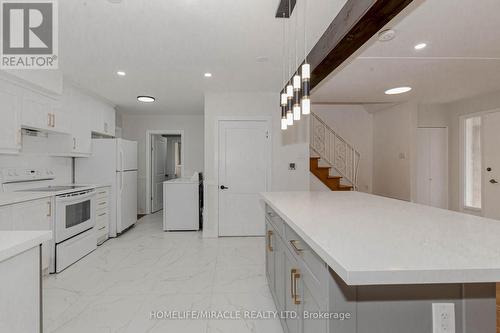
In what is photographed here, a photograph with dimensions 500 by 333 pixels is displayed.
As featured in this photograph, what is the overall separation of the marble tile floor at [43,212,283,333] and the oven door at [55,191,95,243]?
0.40m

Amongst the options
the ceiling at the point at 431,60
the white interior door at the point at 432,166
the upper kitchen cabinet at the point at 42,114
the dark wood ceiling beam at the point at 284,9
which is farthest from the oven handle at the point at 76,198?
the white interior door at the point at 432,166

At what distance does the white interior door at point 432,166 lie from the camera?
5895mm

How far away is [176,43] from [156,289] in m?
2.47

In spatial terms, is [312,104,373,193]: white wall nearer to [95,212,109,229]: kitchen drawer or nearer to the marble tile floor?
the marble tile floor

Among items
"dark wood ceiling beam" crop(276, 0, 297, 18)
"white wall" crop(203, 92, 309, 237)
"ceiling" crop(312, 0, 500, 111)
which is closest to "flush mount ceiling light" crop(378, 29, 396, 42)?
"ceiling" crop(312, 0, 500, 111)

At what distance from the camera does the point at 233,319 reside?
6.98 ft

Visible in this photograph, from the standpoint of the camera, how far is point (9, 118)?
2.79m

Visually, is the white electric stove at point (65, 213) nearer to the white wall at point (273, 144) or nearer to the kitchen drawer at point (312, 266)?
the white wall at point (273, 144)

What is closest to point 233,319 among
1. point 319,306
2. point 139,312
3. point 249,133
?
point 139,312

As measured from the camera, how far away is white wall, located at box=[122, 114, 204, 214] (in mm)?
6570

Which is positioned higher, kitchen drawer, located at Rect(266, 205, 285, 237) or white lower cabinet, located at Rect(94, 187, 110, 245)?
kitchen drawer, located at Rect(266, 205, 285, 237)

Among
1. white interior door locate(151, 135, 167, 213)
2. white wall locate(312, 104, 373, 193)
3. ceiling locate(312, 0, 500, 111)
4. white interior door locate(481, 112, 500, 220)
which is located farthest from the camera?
white wall locate(312, 104, 373, 193)

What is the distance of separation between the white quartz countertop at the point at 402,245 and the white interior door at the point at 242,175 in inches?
114

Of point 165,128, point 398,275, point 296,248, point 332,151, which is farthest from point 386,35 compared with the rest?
point 165,128
